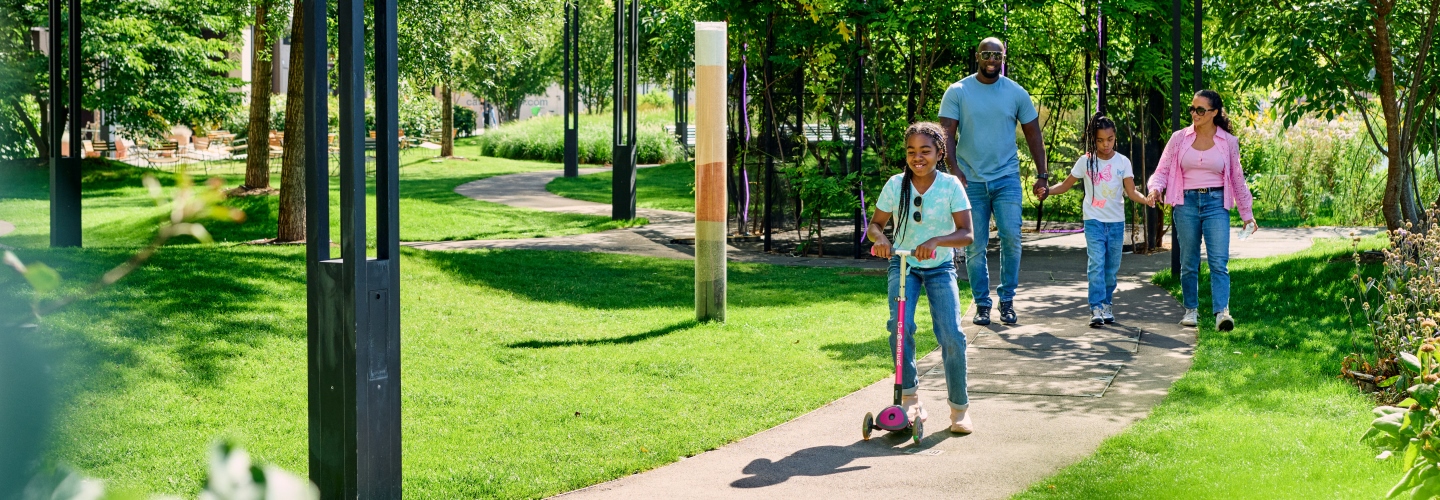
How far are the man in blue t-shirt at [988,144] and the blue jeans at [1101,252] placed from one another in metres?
0.51

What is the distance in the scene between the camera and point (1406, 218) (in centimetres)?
1125

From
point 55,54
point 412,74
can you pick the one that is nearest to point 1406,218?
point 412,74

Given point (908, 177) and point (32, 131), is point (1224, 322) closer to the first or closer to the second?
point (908, 177)

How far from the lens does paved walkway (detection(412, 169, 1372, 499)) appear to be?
5199mm

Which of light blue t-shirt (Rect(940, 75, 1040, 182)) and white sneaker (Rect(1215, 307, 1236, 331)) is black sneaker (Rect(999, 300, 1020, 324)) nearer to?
light blue t-shirt (Rect(940, 75, 1040, 182))

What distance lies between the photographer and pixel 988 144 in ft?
27.5

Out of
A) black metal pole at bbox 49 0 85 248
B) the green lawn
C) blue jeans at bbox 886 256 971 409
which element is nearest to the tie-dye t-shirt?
the green lawn

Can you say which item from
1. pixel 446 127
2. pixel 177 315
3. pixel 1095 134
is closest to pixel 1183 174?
pixel 1095 134

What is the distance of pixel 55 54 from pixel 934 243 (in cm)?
903

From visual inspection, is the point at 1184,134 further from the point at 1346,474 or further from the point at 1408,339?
the point at 1346,474

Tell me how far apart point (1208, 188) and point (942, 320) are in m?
3.13

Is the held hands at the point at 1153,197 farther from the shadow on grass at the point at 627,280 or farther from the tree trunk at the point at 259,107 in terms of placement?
the tree trunk at the point at 259,107

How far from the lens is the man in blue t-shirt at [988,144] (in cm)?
833

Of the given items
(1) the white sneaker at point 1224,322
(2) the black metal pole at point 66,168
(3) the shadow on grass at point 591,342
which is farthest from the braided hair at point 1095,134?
A: (2) the black metal pole at point 66,168
